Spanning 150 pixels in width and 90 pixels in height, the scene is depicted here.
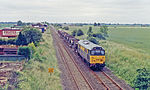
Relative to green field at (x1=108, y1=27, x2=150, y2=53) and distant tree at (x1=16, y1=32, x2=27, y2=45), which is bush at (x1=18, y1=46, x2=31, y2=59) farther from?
green field at (x1=108, y1=27, x2=150, y2=53)

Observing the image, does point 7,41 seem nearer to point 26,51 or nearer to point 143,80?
point 26,51

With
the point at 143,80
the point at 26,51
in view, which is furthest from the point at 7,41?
the point at 143,80

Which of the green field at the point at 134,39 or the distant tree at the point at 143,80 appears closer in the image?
the distant tree at the point at 143,80

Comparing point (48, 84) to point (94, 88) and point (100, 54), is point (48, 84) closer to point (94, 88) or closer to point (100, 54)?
point (94, 88)

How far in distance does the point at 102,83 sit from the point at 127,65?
6.84m

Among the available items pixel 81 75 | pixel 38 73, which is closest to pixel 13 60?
pixel 38 73

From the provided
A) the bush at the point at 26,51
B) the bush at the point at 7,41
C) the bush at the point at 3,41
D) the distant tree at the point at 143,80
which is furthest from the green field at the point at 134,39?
the bush at the point at 3,41

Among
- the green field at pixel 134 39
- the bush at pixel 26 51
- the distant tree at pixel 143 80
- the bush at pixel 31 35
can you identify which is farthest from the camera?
the green field at pixel 134 39

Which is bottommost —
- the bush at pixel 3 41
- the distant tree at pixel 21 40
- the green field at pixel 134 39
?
the green field at pixel 134 39

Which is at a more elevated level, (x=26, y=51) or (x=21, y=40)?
(x=21, y=40)

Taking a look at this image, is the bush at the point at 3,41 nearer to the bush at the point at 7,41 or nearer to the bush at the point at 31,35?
the bush at the point at 7,41

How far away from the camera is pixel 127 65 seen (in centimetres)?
2555

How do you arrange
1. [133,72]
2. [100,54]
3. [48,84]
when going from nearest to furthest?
[48,84] < [133,72] < [100,54]

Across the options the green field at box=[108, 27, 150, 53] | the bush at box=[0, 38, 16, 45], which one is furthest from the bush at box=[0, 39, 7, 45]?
the green field at box=[108, 27, 150, 53]
